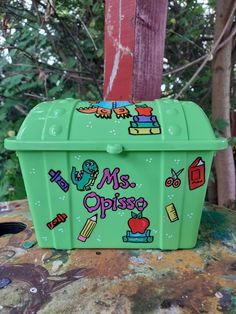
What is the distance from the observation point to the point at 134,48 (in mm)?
769

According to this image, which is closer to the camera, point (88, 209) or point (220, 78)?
point (88, 209)

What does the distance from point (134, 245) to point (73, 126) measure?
0.25 m

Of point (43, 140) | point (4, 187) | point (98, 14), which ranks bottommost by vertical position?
point (4, 187)

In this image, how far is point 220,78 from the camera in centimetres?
147

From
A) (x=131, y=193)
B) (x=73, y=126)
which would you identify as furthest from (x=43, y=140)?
(x=131, y=193)

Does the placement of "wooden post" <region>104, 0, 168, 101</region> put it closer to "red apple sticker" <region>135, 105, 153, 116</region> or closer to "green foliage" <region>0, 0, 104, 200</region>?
"red apple sticker" <region>135, 105, 153, 116</region>

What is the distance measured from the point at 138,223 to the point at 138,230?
15 mm

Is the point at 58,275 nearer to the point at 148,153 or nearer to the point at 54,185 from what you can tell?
the point at 54,185

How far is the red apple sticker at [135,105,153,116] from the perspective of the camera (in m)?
0.58

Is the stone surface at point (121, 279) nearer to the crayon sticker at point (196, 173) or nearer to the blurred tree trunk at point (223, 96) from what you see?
the crayon sticker at point (196, 173)

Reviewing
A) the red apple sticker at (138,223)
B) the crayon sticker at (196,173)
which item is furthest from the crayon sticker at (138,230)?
the crayon sticker at (196,173)

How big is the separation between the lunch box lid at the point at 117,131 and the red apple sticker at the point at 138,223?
13 cm

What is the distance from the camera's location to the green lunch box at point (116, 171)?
55 centimetres

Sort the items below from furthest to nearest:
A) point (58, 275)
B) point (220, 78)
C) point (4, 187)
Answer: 1. point (220, 78)
2. point (4, 187)
3. point (58, 275)
